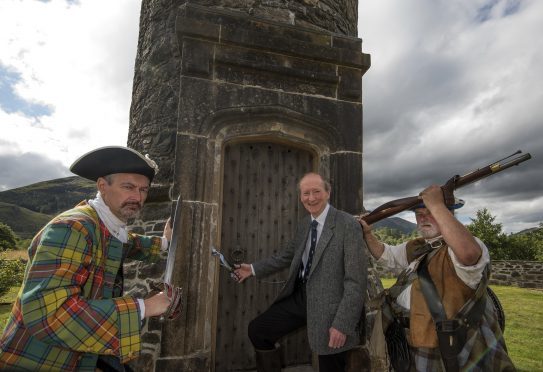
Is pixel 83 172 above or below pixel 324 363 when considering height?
above

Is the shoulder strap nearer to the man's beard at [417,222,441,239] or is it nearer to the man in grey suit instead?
the man's beard at [417,222,441,239]

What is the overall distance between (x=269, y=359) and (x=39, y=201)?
145315 millimetres

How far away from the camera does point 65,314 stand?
57.5 inches

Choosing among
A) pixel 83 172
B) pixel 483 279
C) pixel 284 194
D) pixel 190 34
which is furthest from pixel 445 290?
pixel 190 34

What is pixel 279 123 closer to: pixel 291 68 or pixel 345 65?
pixel 291 68

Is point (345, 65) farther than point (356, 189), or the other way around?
point (345, 65)

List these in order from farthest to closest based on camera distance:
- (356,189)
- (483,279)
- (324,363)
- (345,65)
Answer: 1. (345,65)
2. (356,189)
3. (324,363)
4. (483,279)

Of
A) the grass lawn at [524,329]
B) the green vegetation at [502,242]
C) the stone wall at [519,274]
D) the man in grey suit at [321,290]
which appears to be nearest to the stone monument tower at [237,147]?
the man in grey suit at [321,290]

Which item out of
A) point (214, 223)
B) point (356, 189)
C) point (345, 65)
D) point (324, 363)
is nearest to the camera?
point (324, 363)

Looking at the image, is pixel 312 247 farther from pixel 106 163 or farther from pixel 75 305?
pixel 75 305

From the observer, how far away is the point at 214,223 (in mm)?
3951

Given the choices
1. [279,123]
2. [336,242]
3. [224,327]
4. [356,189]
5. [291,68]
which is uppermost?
[291,68]

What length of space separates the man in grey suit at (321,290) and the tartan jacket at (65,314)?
154 centimetres

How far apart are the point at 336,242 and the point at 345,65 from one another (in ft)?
9.64
